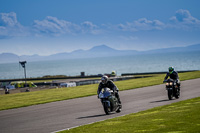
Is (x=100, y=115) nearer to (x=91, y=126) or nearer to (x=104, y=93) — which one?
(x=104, y=93)

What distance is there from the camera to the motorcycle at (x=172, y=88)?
20766 millimetres

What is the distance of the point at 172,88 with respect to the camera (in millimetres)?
20781

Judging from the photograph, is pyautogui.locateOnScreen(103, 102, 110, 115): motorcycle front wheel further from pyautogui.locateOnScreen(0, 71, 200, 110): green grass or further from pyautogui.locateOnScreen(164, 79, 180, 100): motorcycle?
pyautogui.locateOnScreen(0, 71, 200, 110): green grass

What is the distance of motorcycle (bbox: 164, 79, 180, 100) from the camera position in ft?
68.1

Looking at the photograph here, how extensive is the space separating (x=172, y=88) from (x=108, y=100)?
238 inches

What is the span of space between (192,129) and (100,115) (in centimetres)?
719

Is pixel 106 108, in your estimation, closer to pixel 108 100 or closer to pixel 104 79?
pixel 108 100

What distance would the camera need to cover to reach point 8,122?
16328 mm

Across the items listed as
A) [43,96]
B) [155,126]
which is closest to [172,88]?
[155,126]

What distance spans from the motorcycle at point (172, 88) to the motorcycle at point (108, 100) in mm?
5443

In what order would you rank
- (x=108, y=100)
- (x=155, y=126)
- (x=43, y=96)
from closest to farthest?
(x=155, y=126) < (x=108, y=100) < (x=43, y=96)

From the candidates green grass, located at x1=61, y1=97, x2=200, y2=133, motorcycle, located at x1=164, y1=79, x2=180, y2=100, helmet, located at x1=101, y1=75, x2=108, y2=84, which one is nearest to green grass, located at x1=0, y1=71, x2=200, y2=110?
motorcycle, located at x1=164, y1=79, x2=180, y2=100

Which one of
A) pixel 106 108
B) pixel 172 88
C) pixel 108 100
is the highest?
pixel 172 88

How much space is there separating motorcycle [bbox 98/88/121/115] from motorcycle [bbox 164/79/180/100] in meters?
5.44
